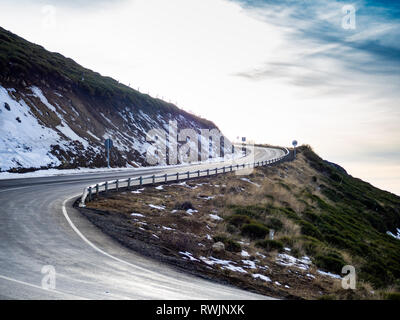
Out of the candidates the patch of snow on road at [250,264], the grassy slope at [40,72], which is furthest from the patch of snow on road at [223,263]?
the grassy slope at [40,72]

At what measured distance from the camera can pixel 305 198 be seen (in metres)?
27.8

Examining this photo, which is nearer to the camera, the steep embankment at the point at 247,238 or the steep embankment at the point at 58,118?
the steep embankment at the point at 247,238

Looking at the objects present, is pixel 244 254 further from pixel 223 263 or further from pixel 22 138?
pixel 22 138

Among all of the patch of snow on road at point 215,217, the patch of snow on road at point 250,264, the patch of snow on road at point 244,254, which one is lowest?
the patch of snow on road at point 250,264

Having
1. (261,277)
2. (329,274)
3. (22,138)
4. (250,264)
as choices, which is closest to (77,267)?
(261,277)

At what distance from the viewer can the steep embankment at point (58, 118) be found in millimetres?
28781

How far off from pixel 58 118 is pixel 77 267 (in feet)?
102

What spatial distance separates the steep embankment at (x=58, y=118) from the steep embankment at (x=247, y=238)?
44.1ft

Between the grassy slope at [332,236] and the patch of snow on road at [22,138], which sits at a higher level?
the patch of snow on road at [22,138]

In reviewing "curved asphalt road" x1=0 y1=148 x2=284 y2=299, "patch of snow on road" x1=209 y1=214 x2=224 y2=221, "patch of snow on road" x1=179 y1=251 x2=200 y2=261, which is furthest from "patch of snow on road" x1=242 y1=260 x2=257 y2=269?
"patch of snow on road" x1=209 y1=214 x2=224 y2=221

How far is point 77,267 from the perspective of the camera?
24.8 ft

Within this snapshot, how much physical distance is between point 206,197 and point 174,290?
14.4m

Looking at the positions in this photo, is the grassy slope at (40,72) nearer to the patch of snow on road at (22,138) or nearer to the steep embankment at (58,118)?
the steep embankment at (58,118)
